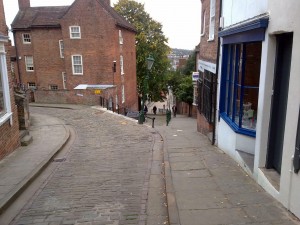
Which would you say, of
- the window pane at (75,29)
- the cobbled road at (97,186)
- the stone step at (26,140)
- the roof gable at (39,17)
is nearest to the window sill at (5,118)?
the stone step at (26,140)

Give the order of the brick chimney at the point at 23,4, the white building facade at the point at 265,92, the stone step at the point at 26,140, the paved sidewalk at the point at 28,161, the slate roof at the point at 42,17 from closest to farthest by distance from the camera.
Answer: the white building facade at the point at 265,92 → the paved sidewalk at the point at 28,161 → the stone step at the point at 26,140 → the slate roof at the point at 42,17 → the brick chimney at the point at 23,4

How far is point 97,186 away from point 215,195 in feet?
8.61

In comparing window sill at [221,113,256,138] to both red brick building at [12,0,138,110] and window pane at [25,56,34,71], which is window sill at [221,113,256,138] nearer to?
red brick building at [12,0,138,110]

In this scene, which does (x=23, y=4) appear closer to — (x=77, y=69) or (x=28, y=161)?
(x=77, y=69)

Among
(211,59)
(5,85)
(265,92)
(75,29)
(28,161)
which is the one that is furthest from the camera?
(75,29)

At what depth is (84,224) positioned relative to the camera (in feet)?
16.1

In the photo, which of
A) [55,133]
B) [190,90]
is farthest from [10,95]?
[190,90]

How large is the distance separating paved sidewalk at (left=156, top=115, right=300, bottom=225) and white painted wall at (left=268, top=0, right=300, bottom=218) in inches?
10.7

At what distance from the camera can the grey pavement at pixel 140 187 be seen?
195 inches

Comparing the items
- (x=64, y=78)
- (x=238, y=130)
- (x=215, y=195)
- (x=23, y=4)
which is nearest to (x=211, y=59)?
(x=238, y=130)

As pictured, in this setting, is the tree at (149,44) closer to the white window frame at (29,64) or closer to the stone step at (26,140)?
the white window frame at (29,64)

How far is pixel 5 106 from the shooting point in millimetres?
9258

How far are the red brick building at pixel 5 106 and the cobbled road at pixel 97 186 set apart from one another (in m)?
1.77

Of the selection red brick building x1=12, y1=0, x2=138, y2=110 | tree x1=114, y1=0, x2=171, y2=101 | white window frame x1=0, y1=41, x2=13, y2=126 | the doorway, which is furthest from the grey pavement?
tree x1=114, y1=0, x2=171, y2=101
